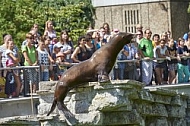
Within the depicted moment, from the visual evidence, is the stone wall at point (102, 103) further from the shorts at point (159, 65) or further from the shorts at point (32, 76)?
the shorts at point (159, 65)

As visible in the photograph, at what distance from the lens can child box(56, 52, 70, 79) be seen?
2625 cm

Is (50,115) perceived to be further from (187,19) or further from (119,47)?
(187,19)

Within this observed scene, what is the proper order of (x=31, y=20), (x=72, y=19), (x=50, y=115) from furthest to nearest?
(x=72, y=19), (x=31, y=20), (x=50, y=115)

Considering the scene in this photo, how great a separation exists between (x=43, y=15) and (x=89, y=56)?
25.3 metres

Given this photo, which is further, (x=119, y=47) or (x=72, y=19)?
(x=72, y=19)

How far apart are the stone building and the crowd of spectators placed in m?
26.6

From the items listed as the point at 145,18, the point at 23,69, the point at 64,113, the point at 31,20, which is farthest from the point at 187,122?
the point at 145,18

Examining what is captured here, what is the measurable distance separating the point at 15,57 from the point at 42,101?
363 centimetres

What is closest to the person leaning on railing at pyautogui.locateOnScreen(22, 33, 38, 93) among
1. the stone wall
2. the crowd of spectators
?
the crowd of spectators

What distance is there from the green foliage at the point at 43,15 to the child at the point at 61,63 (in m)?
19.7

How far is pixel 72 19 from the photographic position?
178 feet

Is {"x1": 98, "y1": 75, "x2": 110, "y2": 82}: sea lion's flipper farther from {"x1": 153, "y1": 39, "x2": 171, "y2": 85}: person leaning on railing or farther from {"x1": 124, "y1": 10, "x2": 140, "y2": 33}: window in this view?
{"x1": 124, "y1": 10, "x2": 140, "y2": 33}: window

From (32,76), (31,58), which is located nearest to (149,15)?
(31,58)

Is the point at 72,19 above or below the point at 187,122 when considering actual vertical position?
above
